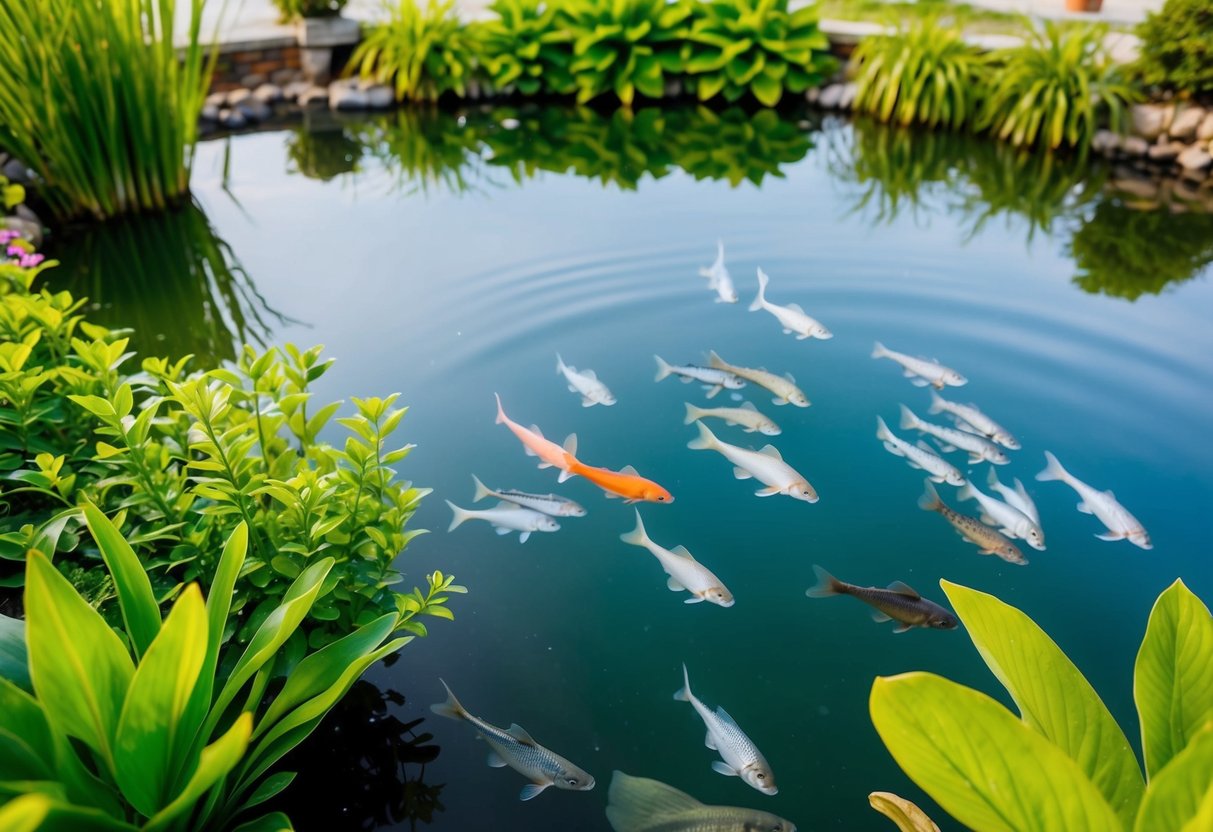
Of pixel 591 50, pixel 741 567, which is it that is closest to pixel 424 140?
pixel 591 50

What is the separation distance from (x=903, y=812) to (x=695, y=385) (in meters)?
2.35

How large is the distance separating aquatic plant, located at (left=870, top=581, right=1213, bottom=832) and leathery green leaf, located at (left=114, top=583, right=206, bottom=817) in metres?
0.90

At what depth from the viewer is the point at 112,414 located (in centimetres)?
182

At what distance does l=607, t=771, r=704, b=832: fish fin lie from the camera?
6.52 feet

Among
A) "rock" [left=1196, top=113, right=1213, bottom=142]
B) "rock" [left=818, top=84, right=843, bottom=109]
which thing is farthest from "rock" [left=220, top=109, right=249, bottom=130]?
"rock" [left=1196, top=113, right=1213, bottom=142]

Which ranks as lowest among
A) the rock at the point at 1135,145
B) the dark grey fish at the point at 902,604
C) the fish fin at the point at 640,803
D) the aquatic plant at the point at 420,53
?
the fish fin at the point at 640,803

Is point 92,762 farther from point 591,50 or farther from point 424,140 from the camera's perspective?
point 591,50

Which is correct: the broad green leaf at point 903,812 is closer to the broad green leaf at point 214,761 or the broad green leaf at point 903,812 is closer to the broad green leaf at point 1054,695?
the broad green leaf at point 1054,695

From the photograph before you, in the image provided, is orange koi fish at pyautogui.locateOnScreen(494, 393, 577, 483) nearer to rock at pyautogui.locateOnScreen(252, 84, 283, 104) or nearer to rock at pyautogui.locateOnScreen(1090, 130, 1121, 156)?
rock at pyautogui.locateOnScreen(1090, 130, 1121, 156)

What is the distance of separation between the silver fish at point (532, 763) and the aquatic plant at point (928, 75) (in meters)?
6.54

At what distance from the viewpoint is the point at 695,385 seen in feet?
12.5

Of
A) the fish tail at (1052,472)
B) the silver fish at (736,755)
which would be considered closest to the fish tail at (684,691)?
the silver fish at (736,755)

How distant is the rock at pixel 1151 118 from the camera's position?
655cm

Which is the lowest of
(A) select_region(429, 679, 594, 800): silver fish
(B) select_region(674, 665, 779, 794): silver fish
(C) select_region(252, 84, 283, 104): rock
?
(A) select_region(429, 679, 594, 800): silver fish
